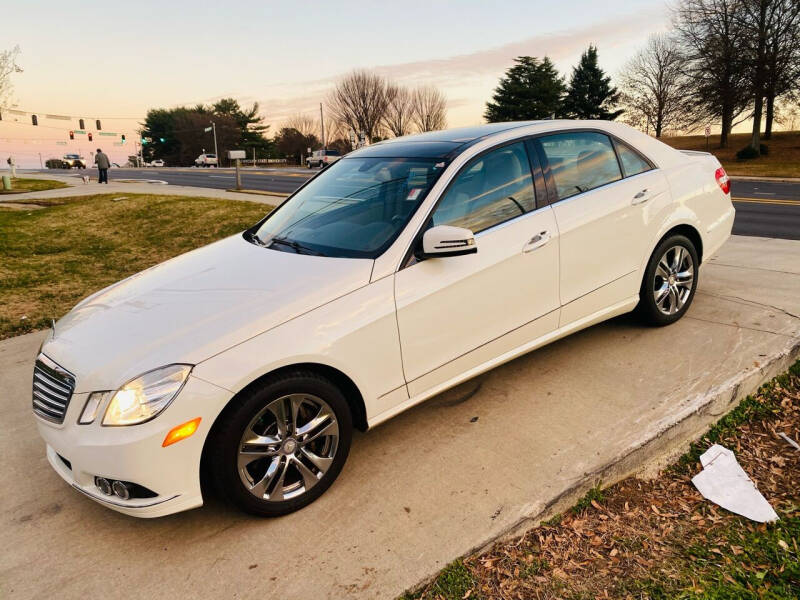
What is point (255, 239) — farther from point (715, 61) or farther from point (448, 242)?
point (715, 61)

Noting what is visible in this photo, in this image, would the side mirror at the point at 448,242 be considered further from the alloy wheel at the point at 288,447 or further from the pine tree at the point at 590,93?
the pine tree at the point at 590,93

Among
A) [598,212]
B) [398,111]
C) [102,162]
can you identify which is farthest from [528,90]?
[598,212]

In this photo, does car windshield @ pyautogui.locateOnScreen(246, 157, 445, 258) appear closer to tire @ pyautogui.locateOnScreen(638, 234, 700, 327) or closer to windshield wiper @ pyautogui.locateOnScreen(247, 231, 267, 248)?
windshield wiper @ pyautogui.locateOnScreen(247, 231, 267, 248)

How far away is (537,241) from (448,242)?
0.79 meters

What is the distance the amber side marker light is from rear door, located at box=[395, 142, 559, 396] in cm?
107

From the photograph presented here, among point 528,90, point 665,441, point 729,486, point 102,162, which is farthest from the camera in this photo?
point 528,90

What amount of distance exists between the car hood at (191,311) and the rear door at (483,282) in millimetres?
371

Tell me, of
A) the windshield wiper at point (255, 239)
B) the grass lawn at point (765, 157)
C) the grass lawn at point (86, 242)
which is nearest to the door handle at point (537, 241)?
the windshield wiper at point (255, 239)

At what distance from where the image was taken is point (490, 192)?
139 inches

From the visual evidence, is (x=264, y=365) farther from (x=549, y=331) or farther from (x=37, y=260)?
(x=37, y=260)

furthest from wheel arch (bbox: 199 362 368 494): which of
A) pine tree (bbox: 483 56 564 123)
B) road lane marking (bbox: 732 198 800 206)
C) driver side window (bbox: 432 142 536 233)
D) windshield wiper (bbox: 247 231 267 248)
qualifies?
pine tree (bbox: 483 56 564 123)

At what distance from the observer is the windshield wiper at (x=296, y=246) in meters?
3.31

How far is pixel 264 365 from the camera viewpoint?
2.57 metres

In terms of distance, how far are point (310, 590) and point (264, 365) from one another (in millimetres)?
937
